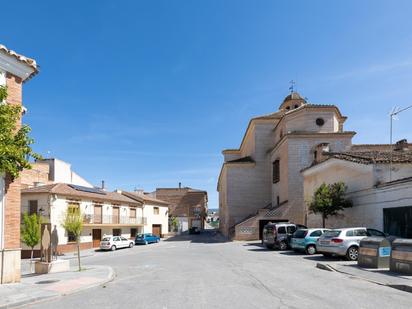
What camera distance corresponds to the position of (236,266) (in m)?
17.7

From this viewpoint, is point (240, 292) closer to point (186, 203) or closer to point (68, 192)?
point (68, 192)

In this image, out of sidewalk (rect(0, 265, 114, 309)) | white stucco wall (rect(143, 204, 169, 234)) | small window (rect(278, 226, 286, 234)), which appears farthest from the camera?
white stucco wall (rect(143, 204, 169, 234))

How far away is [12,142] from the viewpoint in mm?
11891

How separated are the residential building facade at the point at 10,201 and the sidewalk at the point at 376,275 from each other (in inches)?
433

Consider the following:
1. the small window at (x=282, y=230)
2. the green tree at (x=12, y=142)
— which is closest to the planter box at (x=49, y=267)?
the green tree at (x=12, y=142)

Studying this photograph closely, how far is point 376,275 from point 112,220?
34982 mm

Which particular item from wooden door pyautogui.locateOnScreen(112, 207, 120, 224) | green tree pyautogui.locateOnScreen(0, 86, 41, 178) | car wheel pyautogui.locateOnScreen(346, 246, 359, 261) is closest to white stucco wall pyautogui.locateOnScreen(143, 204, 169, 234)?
wooden door pyautogui.locateOnScreen(112, 207, 120, 224)

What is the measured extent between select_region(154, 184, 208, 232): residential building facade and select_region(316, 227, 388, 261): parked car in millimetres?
69492

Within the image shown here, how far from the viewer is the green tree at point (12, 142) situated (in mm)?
11109

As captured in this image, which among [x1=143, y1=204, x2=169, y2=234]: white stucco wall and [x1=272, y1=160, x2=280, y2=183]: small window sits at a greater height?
[x1=272, y1=160, x2=280, y2=183]: small window

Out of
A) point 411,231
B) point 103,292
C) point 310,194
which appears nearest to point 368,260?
point 411,231

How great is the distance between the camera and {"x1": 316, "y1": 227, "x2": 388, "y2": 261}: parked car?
1831cm

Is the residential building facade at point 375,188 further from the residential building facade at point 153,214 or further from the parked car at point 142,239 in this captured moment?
the residential building facade at point 153,214

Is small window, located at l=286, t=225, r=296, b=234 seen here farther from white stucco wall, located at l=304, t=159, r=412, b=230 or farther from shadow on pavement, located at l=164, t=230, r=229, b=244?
shadow on pavement, located at l=164, t=230, r=229, b=244
